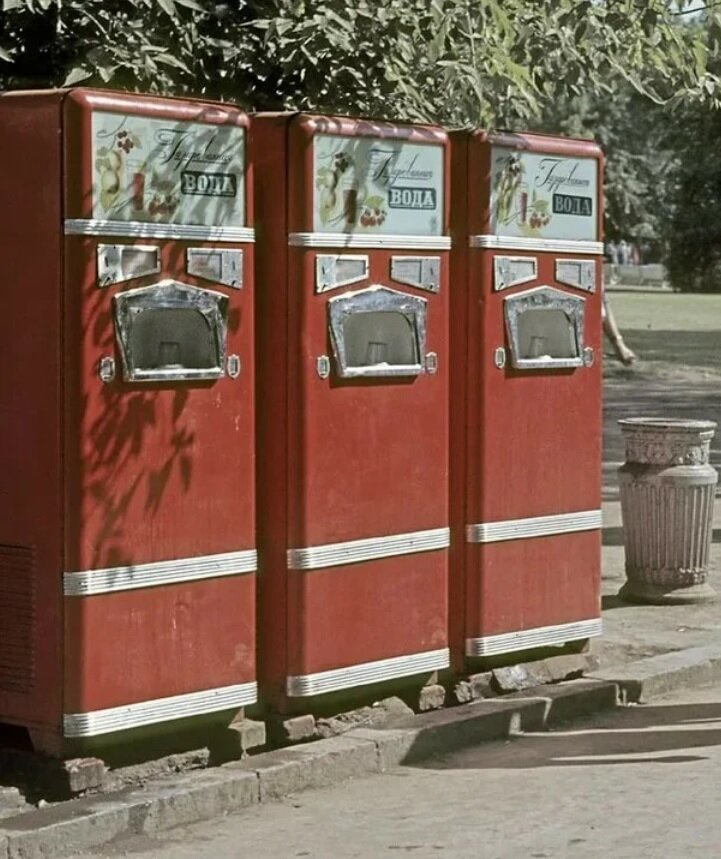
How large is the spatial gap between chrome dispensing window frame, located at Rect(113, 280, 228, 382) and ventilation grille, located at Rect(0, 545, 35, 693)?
723 mm

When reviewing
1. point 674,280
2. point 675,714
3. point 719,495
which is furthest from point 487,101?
point 674,280

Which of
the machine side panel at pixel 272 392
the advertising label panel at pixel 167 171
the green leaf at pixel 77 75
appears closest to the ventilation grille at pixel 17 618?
the machine side panel at pixel 272 392

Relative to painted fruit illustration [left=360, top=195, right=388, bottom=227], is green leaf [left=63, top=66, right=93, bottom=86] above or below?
above

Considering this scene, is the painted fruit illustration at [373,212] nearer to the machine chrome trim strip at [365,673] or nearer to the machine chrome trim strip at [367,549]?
the machine chrome trim strip at [367,549]

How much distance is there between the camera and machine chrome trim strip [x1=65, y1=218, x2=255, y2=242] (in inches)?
248

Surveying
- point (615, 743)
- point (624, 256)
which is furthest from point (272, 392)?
point (624, 256)

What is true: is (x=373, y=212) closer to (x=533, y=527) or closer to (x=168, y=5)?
(x=168, y=5)

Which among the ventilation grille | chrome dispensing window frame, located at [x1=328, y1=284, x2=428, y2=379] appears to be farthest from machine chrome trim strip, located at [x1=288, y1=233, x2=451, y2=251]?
the ventilation grille

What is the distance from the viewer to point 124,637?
6.50 meters

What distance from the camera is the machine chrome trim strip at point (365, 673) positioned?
7137mm

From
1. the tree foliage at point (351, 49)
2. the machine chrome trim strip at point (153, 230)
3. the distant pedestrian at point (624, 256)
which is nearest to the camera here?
the machine chrome trim strip at point (153, 230)

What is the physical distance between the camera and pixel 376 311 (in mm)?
7363

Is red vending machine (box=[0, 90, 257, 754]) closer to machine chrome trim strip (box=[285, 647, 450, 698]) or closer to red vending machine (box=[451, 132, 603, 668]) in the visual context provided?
machine chrome trim strip (box=[285, 647, 450, 698])

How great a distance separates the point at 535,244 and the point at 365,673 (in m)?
1.99
